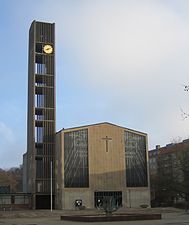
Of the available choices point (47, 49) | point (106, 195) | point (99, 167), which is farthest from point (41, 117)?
point (106, 195)

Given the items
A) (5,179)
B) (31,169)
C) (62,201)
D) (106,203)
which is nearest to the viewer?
(106,203)

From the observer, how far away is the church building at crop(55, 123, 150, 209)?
8812 centimetres

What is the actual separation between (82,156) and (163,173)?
23.4m

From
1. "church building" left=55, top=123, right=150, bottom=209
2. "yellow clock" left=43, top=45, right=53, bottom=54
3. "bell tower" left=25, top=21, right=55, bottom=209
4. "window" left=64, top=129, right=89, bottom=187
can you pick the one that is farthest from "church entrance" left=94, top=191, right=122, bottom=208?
"yellow clock" left=43, top=45, right=53, bottom=54

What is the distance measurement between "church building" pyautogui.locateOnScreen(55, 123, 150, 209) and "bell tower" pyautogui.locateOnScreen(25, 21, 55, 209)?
283 centimetres

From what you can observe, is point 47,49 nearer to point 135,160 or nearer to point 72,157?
point 72,157

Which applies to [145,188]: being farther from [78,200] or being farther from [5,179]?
[5,179]

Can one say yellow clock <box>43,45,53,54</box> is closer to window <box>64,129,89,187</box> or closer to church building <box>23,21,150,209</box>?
church building <box>23,21,150,209</box>

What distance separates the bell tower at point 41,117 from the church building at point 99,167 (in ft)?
9.29

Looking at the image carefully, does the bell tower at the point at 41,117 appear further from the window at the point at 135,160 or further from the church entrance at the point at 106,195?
the window at the point at 135,160

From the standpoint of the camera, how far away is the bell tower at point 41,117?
9162 cm

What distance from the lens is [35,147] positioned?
306ft

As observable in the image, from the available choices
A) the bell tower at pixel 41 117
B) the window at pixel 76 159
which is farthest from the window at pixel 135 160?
the bell tower at pixel 41 117

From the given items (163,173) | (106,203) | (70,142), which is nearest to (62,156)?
(70,142)
